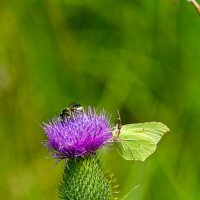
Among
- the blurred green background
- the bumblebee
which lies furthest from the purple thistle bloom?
the blurred green background

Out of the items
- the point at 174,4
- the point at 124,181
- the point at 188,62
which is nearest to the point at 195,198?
the point at 124,181

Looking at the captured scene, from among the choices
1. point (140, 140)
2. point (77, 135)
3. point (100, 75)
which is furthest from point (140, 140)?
point (100, 75)

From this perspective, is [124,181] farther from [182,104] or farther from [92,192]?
[92,192]

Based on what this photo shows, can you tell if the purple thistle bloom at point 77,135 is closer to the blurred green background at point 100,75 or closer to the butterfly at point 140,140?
the butterfly at point 140,140

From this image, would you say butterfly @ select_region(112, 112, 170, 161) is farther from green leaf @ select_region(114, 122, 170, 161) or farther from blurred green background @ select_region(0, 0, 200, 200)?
blurred green background @ select_region(0, 0, 200, 200)

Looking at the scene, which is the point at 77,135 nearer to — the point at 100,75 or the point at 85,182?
the point at 85,182

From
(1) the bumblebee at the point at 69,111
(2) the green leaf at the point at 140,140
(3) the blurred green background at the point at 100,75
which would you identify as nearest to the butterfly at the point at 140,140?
(2) the green leaf at the point at 140,140
